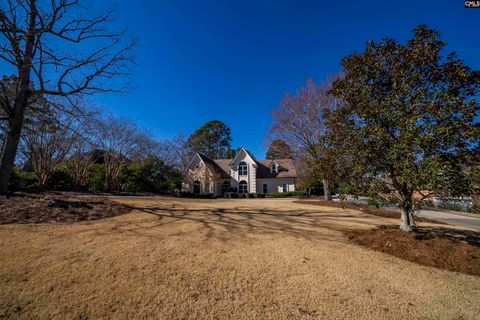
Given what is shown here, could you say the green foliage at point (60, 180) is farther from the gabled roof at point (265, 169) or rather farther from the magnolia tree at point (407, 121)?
the magnolia tree at point (407, 121)

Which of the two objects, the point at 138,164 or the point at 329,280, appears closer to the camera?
the point at 329,280

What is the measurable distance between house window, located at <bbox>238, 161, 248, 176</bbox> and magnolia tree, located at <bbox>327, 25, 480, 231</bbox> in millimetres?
23742

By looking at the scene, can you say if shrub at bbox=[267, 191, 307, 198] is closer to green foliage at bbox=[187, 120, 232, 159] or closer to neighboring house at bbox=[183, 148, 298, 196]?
neighboring house at bbox=[183, 148, 298, 196]

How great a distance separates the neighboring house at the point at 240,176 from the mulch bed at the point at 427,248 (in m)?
23.6

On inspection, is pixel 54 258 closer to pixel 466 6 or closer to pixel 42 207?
pixel 42 207

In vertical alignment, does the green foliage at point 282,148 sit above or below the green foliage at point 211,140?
below

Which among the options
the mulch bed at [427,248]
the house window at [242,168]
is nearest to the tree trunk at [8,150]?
the mulch bed at [427,248]

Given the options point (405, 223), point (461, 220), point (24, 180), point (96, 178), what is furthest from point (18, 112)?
point (461, 220)

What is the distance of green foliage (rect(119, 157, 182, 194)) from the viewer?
69.7 ft

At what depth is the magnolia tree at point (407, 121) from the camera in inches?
182

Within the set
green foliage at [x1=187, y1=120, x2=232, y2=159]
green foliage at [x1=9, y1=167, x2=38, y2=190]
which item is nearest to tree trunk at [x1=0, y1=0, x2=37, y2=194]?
green foliage at [x1=9, y1=167, x2=38, y2=190]

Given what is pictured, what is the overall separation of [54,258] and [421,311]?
6143 mm

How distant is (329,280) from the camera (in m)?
3.41

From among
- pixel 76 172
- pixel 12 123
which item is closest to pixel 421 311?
pixel 12 123
